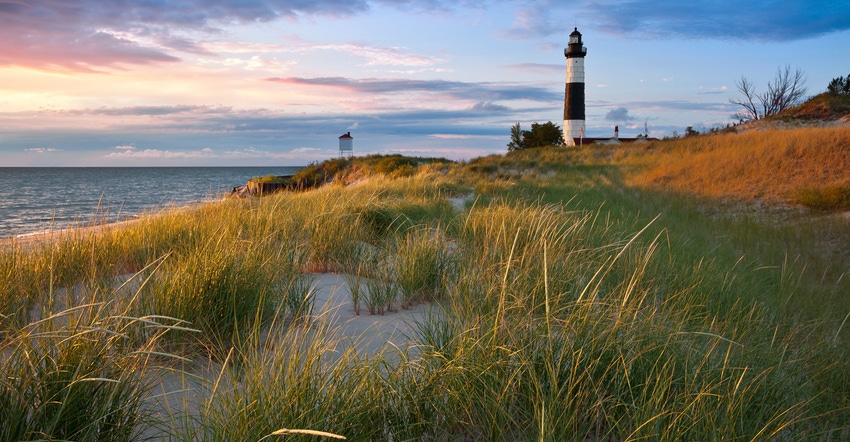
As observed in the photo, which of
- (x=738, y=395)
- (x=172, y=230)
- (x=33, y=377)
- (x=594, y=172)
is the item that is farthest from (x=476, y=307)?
(x=594, y=172)

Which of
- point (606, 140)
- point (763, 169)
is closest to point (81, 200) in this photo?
point (763, 169)

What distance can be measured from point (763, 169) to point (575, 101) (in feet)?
95.1

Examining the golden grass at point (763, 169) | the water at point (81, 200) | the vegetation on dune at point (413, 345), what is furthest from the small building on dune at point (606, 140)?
the vegetation on dune at point (413, 345)

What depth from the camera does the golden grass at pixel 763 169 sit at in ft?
40.3

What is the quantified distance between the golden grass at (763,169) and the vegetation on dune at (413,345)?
22.5ft

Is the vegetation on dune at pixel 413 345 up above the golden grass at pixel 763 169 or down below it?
below

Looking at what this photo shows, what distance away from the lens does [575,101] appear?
4131 cm

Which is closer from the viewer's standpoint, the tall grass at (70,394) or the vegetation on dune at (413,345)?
the tall grass at (70,394)

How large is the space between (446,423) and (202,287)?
1.70 meters

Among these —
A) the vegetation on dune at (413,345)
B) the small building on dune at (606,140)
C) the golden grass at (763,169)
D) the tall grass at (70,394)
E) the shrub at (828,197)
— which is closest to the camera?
the tall grass at (70,394)

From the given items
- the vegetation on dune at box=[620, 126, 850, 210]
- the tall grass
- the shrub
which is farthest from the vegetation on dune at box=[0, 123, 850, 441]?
the vegetation on dune at box=[620, 126, 850, 210]

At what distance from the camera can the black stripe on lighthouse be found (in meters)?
41.2

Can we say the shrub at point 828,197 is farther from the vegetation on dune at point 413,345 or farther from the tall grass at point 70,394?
the tall grass at point 70,394

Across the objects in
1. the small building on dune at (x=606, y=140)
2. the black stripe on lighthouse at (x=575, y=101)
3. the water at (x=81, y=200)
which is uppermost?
the black stripe on lighthouse at (x=575, y=101)
